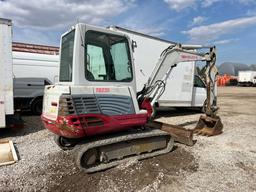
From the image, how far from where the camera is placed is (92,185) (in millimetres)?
4637

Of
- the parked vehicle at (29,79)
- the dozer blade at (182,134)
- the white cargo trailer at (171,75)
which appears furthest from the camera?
the parked vehicle at (29,79)

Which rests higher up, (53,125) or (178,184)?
(53,125)

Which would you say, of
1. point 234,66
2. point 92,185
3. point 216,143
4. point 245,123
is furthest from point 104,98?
point 234,66

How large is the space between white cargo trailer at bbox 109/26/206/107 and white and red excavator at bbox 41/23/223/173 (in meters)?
3.57

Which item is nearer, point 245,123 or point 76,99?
point 76,99

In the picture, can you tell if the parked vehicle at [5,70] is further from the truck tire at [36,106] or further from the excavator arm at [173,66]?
the truck tire at [36,106]

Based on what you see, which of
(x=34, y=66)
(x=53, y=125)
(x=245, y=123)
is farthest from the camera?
(x=34, y=66)

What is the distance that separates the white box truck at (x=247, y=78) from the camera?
46406 mm

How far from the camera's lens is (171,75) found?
1115 cm

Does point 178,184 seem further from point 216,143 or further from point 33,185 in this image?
point 216,143

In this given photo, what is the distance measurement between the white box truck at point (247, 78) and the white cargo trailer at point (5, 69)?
46.1 m

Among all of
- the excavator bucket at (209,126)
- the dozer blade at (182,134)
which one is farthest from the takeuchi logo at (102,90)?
the excavator bucket at (209,126)

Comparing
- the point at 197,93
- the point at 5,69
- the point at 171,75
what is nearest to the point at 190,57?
the point at 171,75

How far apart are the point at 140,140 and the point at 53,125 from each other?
6.08 ft
